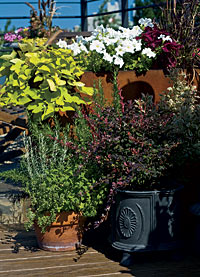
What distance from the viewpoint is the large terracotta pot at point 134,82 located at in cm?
355

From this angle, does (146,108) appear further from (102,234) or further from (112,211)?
(102,234)

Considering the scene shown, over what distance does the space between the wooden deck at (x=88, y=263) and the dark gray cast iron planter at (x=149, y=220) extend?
12 centimetres

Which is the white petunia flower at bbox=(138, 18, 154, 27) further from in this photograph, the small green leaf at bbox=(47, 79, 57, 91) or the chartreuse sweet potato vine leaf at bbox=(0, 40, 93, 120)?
the small green leaf at bbox=(47, 79, 57, 91)

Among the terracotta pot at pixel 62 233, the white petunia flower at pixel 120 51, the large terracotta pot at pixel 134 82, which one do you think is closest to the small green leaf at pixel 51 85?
the large terracotta pot at pixel 134 82

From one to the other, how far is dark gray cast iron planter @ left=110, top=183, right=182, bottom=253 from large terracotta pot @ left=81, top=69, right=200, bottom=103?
1067mm

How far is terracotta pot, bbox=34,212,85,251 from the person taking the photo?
9.70 ft

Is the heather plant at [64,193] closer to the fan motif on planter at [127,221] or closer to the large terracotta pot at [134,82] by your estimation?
the fan motif on planter at [127,221]

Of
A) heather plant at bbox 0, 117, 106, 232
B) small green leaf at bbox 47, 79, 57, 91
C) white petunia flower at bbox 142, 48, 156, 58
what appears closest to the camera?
heather plant at bbox 0, 117, 106, 232

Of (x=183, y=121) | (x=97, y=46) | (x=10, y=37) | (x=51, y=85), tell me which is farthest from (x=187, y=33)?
(x=10, y=37)

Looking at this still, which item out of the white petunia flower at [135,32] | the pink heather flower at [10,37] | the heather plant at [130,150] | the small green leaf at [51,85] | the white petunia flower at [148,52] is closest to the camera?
the heather plant at [130,150]

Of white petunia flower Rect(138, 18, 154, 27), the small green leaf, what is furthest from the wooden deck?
white petunia flower Rect(138, 18, 154, 27)

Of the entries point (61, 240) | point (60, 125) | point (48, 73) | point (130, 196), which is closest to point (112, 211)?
point (130, 196)

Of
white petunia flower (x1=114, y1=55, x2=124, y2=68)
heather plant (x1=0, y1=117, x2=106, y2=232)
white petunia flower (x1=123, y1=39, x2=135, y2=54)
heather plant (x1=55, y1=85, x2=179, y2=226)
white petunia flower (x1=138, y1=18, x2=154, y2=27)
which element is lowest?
heather plant (x1=0, y1=117, x2=106, y2=232)

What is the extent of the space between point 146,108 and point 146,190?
1.77 ft
